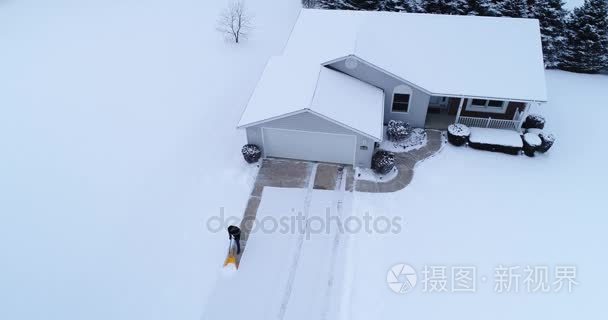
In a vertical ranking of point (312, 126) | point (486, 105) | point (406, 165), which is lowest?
point (406, 165)

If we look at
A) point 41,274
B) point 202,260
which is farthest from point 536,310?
point 41,274

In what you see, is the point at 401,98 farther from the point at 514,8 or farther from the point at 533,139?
the point at 514,8

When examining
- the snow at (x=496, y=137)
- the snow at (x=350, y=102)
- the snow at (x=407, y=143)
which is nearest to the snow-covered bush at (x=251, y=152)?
the snow at (x=350, y=102)

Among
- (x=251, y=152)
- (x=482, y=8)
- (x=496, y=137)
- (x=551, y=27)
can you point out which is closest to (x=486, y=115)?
(x=496, y=137)

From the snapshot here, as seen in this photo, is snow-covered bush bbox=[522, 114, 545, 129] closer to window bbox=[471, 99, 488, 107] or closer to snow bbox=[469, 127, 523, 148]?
snow bbox=[469, 127, 523, 148]

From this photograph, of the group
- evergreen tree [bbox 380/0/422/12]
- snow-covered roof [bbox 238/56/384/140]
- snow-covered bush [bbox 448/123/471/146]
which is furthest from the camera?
evergreen tree [bbox 380/0/422/12]

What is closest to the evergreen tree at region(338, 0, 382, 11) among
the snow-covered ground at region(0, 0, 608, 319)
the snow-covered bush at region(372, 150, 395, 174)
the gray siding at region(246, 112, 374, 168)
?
A: the snow-covered ground at region(0, 0, 608, 319)
